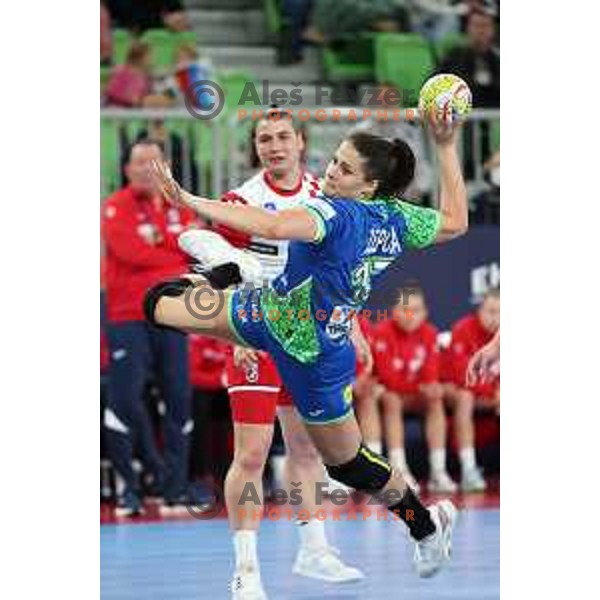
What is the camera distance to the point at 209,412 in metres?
13.0

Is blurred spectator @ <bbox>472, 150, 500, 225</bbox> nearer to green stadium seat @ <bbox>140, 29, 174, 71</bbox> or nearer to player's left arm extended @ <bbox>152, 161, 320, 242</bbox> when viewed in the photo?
green stadium seat @ <bbox>140, 29, 174, 71</bbox>

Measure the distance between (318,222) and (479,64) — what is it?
302 inches

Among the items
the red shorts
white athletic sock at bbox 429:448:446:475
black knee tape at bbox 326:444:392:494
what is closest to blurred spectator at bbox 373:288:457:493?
white athletic sock at bbox 429:448:446:475

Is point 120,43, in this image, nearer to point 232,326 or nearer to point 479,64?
point 479,64

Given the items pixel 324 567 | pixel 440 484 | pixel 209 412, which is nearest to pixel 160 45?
pixel 209 412

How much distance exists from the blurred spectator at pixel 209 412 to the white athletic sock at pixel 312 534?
3.54 m

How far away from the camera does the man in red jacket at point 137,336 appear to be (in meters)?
11.8

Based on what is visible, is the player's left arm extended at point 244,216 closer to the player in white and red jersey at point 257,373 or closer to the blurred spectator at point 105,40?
the player in white and red jersey at point 257,373

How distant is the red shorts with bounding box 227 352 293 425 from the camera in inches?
333

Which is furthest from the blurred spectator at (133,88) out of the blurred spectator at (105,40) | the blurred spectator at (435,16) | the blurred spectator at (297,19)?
the blurred spectator at (435,16)
